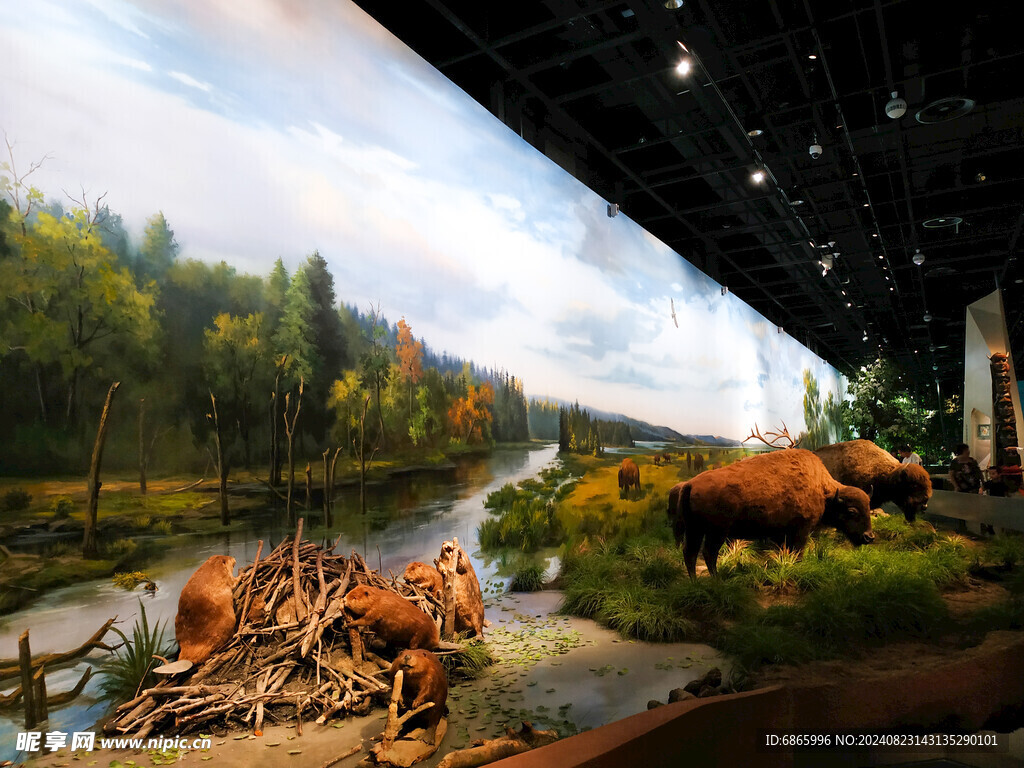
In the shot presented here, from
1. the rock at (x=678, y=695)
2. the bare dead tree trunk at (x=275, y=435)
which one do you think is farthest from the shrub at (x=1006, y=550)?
the bare dead tree trunk at (x=275, y=435)

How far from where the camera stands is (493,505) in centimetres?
532

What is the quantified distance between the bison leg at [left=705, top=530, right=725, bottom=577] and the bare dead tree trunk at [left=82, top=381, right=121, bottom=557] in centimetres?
389

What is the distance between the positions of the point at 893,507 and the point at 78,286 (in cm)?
802

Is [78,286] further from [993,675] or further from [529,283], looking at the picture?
[993,675]

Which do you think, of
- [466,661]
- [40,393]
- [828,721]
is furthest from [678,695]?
[40,393]

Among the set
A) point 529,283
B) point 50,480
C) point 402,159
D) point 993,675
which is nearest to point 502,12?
point 402,159

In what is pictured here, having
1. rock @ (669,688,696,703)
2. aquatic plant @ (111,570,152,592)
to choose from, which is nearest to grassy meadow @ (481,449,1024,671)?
rock @ (669,688,696,703)

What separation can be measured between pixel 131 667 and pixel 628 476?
234 inches

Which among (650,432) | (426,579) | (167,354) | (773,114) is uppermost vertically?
(773,114)

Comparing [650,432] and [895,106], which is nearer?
[895,106]

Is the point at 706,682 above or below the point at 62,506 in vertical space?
below

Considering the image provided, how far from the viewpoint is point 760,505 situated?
4.45m

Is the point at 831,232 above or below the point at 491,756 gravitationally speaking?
above

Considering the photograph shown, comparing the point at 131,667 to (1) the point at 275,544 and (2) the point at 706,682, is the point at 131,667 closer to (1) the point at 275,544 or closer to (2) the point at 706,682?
(1) the point at 275,544
